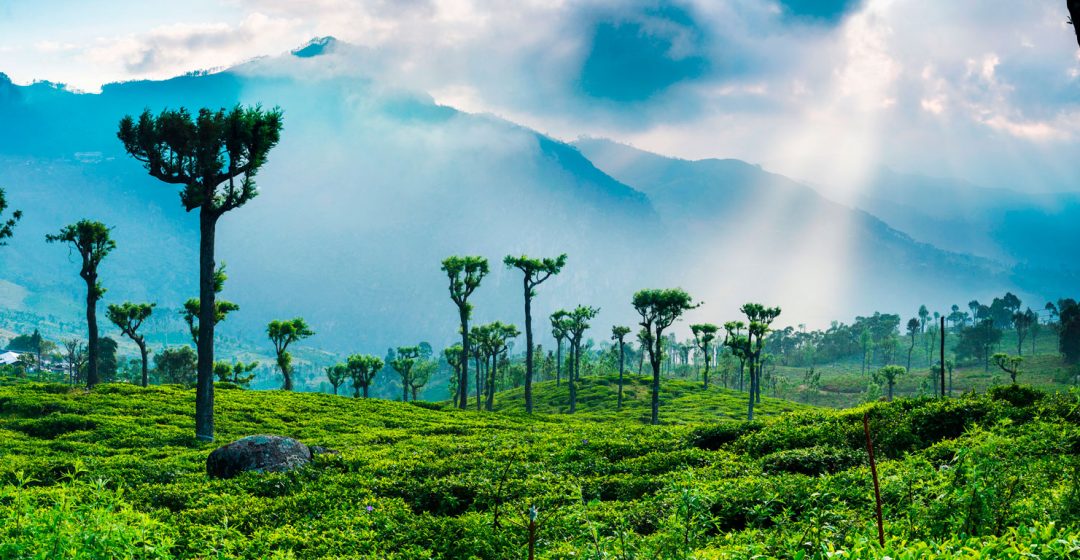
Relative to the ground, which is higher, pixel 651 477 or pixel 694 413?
pixel 651 477

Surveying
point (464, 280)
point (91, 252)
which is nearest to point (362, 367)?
point (464, 280)

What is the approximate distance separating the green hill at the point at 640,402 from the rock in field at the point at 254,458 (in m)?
36.0

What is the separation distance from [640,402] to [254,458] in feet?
187

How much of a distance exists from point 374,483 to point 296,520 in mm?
2631

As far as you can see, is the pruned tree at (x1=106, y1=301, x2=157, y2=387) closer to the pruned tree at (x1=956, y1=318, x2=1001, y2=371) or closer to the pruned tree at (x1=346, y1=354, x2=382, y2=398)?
the pruned tree at (x1=346, y1=354, x2=382, y2=398)

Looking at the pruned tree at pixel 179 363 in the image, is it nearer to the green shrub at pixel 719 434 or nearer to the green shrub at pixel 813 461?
the green shrub at pixel 719 434

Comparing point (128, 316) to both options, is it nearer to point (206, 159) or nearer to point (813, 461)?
point (206, 159)

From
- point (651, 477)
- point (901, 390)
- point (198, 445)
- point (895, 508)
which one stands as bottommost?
point (901, 390)

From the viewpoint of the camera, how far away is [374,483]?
1291 cm

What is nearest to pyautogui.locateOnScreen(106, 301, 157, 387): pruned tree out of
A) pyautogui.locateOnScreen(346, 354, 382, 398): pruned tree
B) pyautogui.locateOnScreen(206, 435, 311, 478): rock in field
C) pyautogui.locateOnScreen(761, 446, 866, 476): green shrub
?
pyautogui.locateOnScreen(346, 354, 382, 398): pruned tree

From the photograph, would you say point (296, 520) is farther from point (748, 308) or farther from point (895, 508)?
point (748, 308)

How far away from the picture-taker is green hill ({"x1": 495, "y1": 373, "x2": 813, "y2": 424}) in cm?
5762

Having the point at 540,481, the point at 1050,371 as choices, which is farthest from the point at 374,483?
the point at 1050,371

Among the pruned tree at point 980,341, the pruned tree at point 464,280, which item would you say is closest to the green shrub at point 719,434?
the pruned tree at point 464,280
